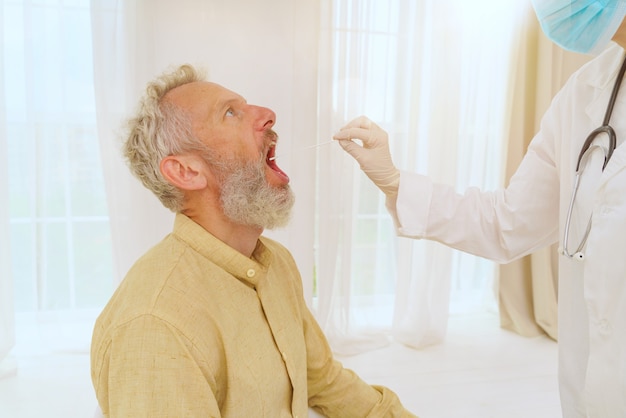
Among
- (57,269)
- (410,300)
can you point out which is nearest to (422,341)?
(410,300)

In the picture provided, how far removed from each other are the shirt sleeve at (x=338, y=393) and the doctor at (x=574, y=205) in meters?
0.40

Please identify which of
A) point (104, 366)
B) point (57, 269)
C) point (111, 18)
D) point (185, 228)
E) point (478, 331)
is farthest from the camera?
point (478, 331)

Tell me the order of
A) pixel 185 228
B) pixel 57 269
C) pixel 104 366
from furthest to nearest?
pixel 57 269, pixel 185 228, pixel 104 366

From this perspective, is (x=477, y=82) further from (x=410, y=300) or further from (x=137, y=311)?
(x=137, y=311)

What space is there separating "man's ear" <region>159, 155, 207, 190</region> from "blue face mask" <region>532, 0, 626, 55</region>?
86 centimetres

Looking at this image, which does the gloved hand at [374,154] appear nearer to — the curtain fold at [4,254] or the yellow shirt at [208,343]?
the yellow shirt at [208,343]

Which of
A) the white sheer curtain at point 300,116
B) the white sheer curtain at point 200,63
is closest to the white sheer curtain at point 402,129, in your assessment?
the white sheer curtain at point 300,116

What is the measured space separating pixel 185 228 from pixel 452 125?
196 cm

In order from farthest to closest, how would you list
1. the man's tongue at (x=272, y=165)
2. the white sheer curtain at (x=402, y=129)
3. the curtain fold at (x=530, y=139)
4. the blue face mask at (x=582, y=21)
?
1. the curtain fold at (x=530, y=139)
2. the white sheer curtain at (x=402, y=129)
3. the man's tongue at (x=272, y=165)
4. the blue face mask at (x=582, y=21)

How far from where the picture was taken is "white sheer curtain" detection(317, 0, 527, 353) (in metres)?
2.55

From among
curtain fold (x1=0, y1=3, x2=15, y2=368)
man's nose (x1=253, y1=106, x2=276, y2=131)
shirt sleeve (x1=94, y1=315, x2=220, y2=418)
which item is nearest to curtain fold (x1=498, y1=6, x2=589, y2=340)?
man's nose (x1=253, y1=106, x2=276, y2=131)

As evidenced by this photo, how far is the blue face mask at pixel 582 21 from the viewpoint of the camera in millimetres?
1054

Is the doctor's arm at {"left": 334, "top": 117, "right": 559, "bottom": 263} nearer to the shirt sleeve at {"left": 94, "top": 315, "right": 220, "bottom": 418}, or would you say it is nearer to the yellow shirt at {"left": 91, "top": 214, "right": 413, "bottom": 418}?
the yellow shirt at {"left": 91, "top": 214, "right": 413, "bottom": 418}

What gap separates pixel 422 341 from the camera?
2777 mm
